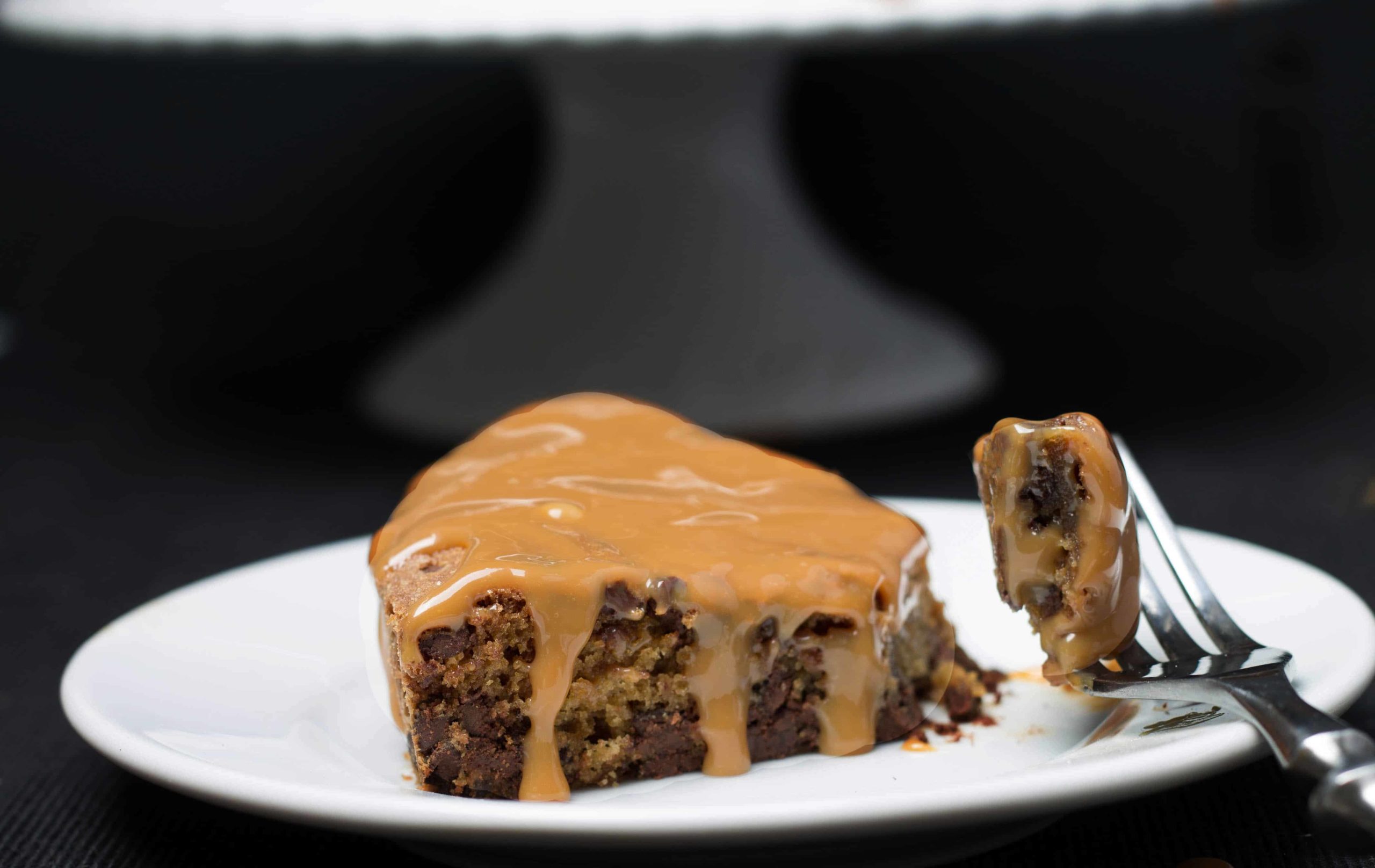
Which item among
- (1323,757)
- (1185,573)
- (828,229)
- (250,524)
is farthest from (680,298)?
(1323,757)

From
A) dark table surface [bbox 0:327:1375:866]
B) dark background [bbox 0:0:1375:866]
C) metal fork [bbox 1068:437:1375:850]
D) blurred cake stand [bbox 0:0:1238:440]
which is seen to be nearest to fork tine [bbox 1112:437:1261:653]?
metal fork [bbox 1068:437:1375:850]

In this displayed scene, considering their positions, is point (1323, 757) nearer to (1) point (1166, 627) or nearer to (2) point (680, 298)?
(1) point (1166, 627)

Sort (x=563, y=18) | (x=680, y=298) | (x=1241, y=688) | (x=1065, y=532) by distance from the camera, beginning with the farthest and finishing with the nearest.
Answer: (x=680, y=298), (x=563, y=18), (x=1065, y=532), (x=1241, y=688)

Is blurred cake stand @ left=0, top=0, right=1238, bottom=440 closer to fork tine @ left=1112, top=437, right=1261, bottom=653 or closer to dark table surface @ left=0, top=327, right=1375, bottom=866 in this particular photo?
Result: dark table surface @ left=0, top=327, right=1375, bottom=866

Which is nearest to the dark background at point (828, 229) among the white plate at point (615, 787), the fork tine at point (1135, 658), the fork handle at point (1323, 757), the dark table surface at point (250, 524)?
the dark table surface at point (250, 524)

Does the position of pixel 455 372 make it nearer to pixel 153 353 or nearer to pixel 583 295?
pixel 583 295

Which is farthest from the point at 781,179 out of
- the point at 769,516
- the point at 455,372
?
the point at 769,516

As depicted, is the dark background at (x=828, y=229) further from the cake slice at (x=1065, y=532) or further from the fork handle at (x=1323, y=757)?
the fork handle at (x=1323, y=757)
